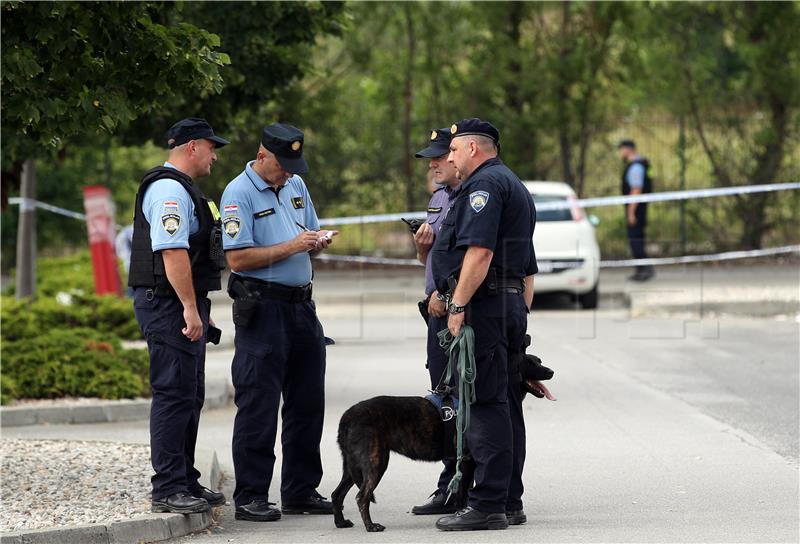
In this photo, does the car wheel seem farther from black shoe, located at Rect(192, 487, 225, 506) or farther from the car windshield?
black shoe, located at Rect(192, 487, 225, 506)

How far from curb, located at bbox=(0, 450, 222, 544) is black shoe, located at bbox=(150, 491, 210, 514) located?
1.4 inches

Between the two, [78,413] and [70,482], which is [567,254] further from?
[70,482]

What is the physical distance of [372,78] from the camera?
2584 centimetres

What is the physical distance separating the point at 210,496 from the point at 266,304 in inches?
45.0

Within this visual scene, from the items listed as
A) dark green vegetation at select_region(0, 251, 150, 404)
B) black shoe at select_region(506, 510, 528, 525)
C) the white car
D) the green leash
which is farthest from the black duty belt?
the white car

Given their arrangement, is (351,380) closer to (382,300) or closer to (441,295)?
(441,295)

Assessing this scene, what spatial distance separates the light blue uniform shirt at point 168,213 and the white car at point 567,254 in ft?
36.8

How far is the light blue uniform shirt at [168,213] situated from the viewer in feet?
23.0

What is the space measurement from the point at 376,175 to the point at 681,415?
15619 millimetres

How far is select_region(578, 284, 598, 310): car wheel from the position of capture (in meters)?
18.7

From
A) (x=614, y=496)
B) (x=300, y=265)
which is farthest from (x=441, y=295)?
(x=614, y=496)

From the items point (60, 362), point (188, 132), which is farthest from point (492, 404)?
point (60, 362)

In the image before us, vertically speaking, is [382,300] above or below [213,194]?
below

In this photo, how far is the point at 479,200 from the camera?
6.79 metres
